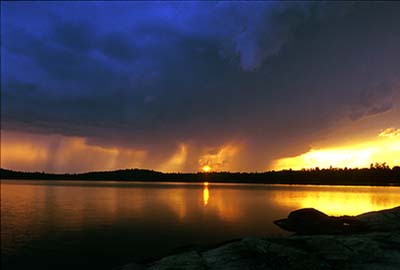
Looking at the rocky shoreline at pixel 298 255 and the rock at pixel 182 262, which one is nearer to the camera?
the rocky shoreline at pixel 298 255

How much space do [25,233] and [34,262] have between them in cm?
1818

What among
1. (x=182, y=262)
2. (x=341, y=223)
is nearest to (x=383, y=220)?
(x=341, y=223)

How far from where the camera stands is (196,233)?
54.5 meters

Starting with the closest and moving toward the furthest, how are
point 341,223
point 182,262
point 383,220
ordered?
point 182,262 < point 383,220 < point 341,223

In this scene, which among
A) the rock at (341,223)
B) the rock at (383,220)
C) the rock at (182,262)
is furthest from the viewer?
the rock at (341,223)

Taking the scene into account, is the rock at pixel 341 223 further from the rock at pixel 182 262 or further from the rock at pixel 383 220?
the rock at pixel 182 262

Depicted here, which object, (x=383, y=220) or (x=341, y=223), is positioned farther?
(x=341, y=223)

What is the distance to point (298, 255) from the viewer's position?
21812mm

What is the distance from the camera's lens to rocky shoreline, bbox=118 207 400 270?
20.9 metres

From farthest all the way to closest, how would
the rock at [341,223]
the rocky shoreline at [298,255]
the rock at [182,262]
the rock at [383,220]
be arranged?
the rock at [341,223] → the rock at [383,220] → the rock at [182,262] → the rocky shoreline at [298,255]

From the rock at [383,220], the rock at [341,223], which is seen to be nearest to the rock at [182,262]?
the rock at [341,223]

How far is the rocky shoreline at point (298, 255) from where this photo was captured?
2094 centimetres

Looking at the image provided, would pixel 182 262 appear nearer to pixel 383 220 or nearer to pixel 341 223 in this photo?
pixel 383 220

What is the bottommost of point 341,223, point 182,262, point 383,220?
point 341,223
